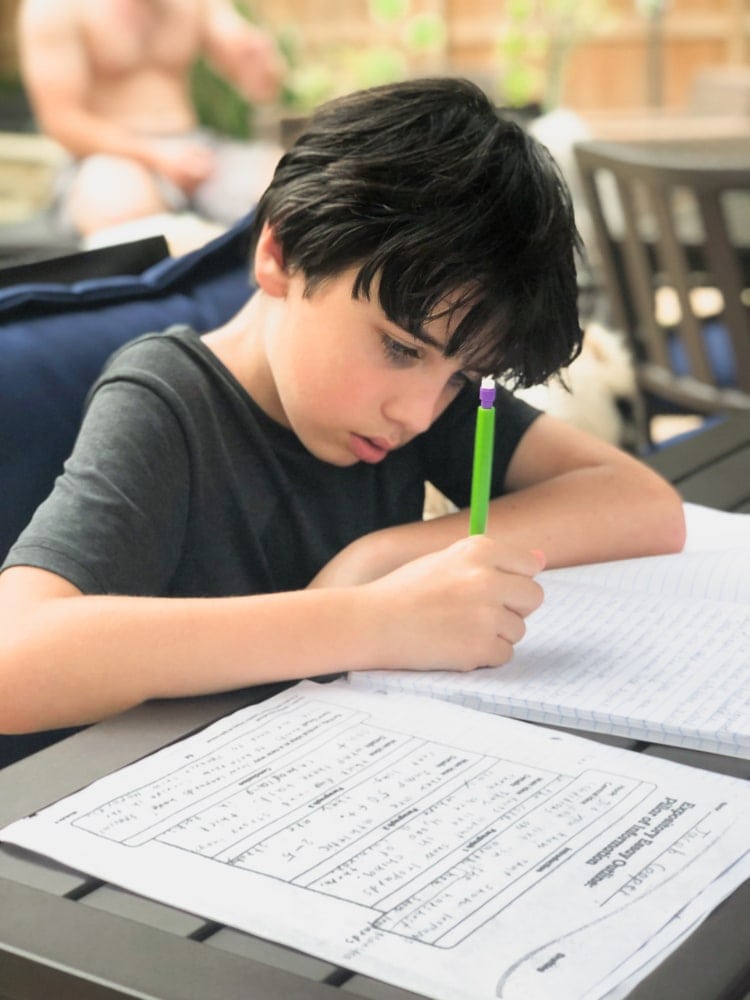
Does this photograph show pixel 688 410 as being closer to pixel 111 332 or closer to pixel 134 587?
pixel 111 332

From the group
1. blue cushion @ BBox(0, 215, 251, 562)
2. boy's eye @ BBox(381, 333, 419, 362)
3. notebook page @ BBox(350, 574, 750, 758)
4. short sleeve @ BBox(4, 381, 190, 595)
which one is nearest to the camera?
notebook page @ BBox(350, 574, 750, 758)

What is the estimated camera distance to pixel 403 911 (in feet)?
1.84

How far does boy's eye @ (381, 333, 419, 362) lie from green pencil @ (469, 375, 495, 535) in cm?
11

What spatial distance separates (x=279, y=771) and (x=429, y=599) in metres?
0.19

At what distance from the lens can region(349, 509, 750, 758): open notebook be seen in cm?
76

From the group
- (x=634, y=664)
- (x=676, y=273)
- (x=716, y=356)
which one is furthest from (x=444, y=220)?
(x=716, y=356)

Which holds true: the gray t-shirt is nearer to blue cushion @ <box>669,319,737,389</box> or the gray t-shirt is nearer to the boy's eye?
the boy's eye

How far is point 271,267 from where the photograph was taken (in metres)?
1.08

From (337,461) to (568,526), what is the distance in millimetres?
187

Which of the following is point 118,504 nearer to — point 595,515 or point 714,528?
point 595,515

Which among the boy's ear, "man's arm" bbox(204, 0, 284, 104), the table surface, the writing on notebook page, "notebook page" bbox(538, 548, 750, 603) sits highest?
the boy's ear

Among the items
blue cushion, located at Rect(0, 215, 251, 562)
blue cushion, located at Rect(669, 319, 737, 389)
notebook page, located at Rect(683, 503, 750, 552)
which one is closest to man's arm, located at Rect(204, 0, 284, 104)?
blue cushion, located at Rect(669, 319, 737, 389)

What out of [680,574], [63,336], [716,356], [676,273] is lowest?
[716,356]

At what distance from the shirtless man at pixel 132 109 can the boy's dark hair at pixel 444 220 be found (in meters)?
2.07
